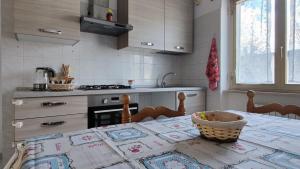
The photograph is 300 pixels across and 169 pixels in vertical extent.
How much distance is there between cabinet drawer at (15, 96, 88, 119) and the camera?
1509mm

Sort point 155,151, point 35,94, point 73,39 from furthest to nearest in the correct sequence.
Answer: point 73,39 < point 35,94 < point 155,151

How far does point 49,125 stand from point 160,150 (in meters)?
1.32

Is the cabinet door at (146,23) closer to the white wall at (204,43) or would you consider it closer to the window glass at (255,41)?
the white wall at (204,43)

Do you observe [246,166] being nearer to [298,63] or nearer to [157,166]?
[157,166]

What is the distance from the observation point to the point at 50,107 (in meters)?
1.61

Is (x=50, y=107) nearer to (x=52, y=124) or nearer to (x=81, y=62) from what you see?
(x=52, y=124)

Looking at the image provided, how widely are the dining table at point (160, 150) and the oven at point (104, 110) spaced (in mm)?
957

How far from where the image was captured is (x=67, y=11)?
1.88 metres

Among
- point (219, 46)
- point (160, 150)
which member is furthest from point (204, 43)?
point (160, 150)

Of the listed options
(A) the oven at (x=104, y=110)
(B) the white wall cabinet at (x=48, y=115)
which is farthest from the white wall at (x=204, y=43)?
(B) the white wall cabinet at (x=48, y=115)

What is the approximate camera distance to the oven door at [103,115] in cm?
180

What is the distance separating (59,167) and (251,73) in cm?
237

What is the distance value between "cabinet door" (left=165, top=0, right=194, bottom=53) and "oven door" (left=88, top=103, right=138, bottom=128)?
1.15 meters

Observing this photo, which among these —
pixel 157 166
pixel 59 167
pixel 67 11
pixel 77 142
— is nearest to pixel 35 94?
pixel 67 11
